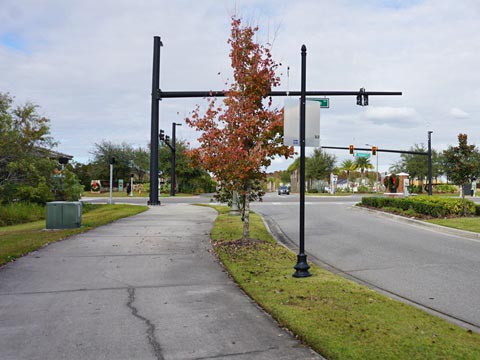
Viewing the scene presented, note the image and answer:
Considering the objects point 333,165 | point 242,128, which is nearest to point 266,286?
point 242,128

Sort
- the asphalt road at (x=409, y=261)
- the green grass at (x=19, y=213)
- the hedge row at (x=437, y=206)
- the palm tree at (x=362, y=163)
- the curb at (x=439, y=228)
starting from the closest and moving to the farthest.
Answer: the asphalt road at (x=409, y=261)
the curb at (x=439, y=228)
the hedge row at (x=437, y=206)
the green grass at (x=19, y=213)
the palm tree at (x=362, y=163)

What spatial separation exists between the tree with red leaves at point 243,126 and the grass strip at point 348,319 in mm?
2702

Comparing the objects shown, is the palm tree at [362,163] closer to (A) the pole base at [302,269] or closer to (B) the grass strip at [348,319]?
(A) the pole base at [302,269]

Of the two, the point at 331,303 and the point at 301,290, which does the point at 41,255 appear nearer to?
the point at 301,290

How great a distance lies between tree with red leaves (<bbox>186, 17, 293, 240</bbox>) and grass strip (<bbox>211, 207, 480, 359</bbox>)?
270 cm

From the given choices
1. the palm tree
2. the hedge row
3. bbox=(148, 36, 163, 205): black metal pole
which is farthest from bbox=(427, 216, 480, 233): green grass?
the palm tree

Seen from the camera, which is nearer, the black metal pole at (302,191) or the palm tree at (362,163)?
the black metal pole at (302,191)

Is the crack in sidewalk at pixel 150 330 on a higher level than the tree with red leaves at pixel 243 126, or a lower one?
lower

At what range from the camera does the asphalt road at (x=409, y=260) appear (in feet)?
21.0

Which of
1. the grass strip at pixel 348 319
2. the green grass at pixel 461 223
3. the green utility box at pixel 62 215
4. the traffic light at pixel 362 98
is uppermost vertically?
the traffic light at pixel 362 98

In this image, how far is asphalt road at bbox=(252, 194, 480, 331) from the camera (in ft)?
21.0

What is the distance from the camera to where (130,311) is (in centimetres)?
545

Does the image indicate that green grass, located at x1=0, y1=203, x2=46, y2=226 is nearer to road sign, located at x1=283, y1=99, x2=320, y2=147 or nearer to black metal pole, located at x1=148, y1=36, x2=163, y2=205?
black metal pole, located at x1=148, y1=36, x2=163, y2=205

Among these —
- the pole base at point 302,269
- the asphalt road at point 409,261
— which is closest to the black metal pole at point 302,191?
the pole base at point 302,269
